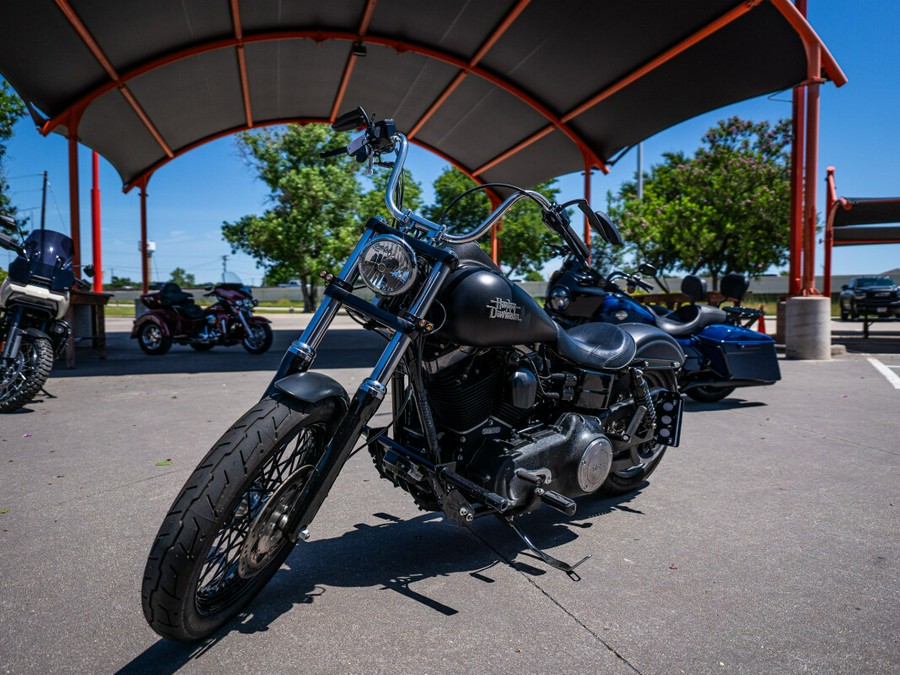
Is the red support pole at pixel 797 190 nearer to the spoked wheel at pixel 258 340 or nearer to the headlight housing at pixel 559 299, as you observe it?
the headlight housing at pixel 559 299

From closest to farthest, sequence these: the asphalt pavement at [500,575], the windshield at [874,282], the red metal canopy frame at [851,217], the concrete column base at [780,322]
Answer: the asphalt pavement at [500,575] → the concrete column base at [780,322] → the red metal canopy frame at [851,217] → the windshield at [874,282]

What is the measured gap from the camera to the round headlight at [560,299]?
6.86 meters

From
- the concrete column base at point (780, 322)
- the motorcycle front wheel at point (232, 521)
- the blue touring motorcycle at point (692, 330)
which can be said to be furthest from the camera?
the concrete column base at point (780, 322)

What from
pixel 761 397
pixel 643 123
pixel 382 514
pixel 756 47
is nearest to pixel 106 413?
pixel 382 514

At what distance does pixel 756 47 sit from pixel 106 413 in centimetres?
998

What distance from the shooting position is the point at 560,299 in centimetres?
686

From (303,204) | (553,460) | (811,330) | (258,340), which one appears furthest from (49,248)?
(303,204)

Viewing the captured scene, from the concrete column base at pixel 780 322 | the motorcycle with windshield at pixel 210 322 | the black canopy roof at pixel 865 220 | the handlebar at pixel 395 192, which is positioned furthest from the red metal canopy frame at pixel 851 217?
the handlebar at pixel 395 192

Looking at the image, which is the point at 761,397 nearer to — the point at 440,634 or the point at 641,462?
the point at 641,462

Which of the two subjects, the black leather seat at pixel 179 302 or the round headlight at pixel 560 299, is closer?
the round headlight at pixel 560 299

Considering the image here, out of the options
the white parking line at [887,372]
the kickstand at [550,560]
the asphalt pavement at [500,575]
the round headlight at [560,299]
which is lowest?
the asphalt pavement at [500,575]

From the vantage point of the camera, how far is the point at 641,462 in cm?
372

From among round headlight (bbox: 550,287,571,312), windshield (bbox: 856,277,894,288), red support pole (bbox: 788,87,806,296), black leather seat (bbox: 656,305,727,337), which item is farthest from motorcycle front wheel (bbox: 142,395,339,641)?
windshield (bbox: 856,277,894,288)

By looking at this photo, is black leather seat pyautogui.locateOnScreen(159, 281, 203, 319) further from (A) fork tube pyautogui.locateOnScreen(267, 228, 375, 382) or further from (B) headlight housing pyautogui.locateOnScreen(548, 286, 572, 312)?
(A) fork tube pyautogui.locateOnScreen(267, 228, 375, 382)
